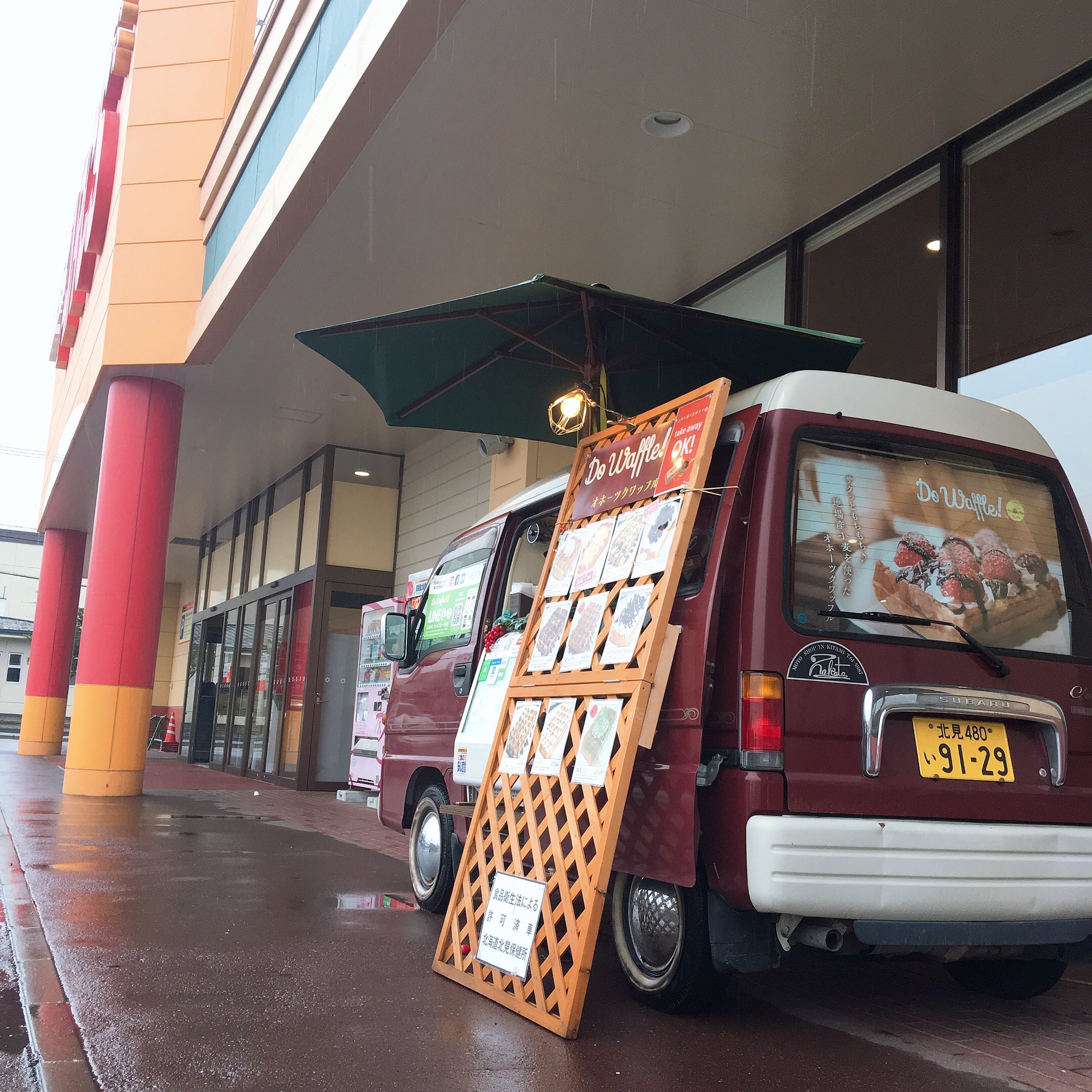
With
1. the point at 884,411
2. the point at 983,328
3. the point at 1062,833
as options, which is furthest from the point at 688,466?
the point at 983,328

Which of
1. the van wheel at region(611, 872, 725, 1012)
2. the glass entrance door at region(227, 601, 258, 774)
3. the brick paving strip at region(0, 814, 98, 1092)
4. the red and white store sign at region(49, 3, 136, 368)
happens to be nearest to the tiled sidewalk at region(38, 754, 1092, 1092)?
the van wheel at region(611, 872, 725, 1012)

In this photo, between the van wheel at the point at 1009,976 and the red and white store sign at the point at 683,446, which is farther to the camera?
the van wheel at the point at 1009,976

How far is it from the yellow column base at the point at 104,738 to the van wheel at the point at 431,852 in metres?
6.15

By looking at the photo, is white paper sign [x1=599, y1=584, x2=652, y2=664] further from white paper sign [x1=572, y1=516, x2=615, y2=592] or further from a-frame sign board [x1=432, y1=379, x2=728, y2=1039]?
white paper sign [x1=572, y1=516, x2=615, y2=592]

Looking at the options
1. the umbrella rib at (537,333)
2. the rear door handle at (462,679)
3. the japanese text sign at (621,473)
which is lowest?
the rear door handle at (462,679)

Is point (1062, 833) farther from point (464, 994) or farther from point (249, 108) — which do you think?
point (249, 108)

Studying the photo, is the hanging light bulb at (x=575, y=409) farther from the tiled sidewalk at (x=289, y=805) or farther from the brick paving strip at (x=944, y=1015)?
the tiled sidewalk at (x=289, y=805)

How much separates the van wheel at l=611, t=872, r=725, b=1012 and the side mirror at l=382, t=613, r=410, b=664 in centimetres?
234

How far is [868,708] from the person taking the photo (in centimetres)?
327

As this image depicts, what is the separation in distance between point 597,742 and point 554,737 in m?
0.30

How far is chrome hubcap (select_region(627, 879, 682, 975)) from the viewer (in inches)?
139

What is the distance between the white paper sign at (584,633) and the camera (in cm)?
388

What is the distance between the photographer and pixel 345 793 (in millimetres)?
11883

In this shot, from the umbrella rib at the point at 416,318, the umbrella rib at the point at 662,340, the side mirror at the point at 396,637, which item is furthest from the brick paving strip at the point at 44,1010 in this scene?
the umbrella rib at the point at 662,340
